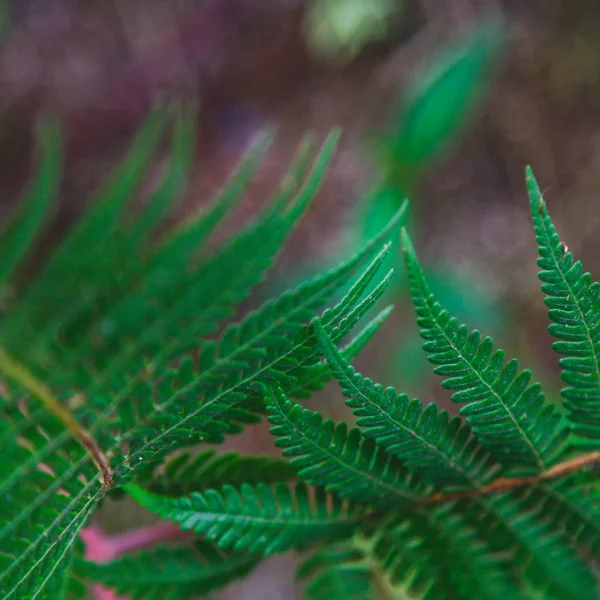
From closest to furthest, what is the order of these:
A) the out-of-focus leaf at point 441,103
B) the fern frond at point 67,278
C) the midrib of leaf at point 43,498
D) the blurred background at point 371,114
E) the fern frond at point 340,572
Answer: the midrib of leaf at point 43,498 < the fern frond at point 340,572 < the fern frond at point 67,278 < the out-of-focus leaf at point 441,103 < the blurred background at point 371,114

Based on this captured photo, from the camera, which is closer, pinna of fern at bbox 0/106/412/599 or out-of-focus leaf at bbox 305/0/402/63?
pinna of fern at bbox 0/106/412/599

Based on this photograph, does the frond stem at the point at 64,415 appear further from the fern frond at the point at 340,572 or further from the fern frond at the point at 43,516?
the fern frond at the point at 340,572

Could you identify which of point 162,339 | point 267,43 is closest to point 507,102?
point 267,43

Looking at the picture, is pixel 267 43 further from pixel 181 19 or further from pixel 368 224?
pixel 368 224

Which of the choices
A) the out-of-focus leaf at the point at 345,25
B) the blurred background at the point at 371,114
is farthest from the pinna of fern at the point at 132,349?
the out-of-focus leaf at the point at 345,25

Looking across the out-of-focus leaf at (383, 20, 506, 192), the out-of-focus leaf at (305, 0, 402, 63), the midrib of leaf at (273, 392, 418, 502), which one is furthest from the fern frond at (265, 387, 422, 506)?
the out-of-focus leaf at (305, 0, 402, 63)

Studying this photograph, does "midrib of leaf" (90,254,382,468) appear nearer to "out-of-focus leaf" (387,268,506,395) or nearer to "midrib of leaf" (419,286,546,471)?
"midrib of leaf" (419,286,546,471)
